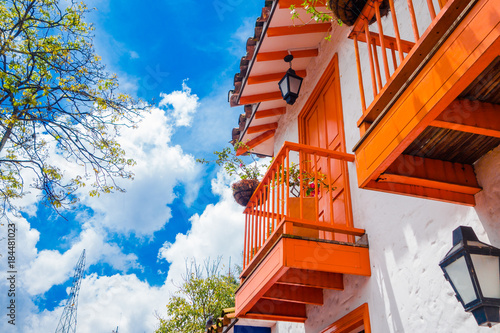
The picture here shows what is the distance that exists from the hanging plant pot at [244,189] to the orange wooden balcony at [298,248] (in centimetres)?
102

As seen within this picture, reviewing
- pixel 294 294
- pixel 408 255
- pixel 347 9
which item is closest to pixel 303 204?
pixel 294 294

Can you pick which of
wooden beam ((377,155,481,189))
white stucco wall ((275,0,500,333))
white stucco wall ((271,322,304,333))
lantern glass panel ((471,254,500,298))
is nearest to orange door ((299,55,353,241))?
white stucco wall ((275,0,500,333))

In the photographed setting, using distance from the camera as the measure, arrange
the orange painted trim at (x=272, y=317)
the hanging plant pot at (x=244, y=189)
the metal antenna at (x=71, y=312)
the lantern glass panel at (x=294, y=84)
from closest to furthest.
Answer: the orange painted trim at (x=272, y=317), the lantern glass panel at (x=294, y=84), the hanging plant pot at (x=244, y=189), the metal antenna at (x=71, y=312)

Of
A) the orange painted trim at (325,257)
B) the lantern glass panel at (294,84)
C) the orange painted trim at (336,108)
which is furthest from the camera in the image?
the lantern glass panel at (294,84)

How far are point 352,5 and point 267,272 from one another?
2618 millimetres

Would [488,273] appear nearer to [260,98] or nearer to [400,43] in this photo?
[400,43]

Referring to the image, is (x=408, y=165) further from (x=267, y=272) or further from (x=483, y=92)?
(x=267, y=272)

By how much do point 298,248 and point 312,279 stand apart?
609 mm

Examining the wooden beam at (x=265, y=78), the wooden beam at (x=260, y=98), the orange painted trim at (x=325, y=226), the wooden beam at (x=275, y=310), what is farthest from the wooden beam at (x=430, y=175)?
the wooden beam at (x=260, y=98)

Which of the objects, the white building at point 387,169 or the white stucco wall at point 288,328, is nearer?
the white building at point 387,169

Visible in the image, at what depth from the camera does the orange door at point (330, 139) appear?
5.07 m

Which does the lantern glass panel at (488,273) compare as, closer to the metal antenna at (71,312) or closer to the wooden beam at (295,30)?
the wooden beam at (295,30)

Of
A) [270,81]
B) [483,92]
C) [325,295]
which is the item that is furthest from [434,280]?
[270,81]

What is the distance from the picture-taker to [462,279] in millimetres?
2412
